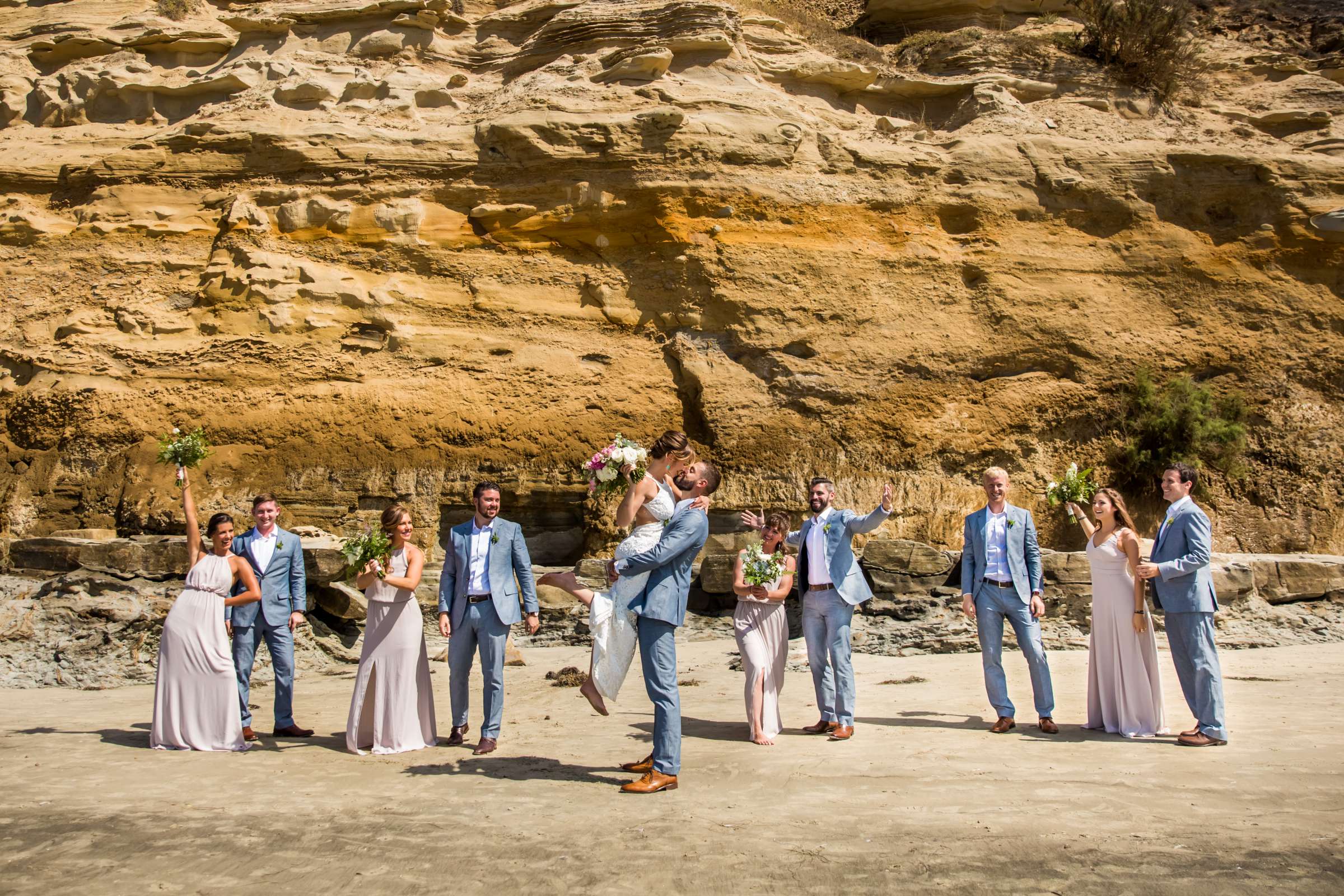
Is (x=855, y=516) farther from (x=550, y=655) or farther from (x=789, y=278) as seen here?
(x=789, y=278)


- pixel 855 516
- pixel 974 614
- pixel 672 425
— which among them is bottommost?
pixel 974 614

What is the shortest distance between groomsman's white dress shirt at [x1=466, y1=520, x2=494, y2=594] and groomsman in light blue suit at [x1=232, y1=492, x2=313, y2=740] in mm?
1377

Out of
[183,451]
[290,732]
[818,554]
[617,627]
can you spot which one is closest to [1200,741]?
[818,554]

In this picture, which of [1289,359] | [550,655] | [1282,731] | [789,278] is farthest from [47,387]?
[1289,359]

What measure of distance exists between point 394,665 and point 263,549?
5.26 ft

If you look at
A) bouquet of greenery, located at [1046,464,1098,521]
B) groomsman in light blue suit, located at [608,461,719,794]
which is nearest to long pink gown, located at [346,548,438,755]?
groomsman in light blue suit, located at [608,461,719,794]

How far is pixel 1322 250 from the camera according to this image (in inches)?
611

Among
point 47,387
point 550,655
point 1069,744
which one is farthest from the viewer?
point 47,387

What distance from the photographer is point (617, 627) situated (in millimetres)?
5594

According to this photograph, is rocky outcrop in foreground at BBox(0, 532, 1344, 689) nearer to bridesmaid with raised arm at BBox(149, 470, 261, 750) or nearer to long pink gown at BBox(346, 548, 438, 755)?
bridesmaid with raised arm at BBox(149, 470, 261, 750)

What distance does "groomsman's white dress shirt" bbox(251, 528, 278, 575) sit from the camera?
745cm

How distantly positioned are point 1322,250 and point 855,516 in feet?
41.1

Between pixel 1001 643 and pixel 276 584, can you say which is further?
pixel 276 584

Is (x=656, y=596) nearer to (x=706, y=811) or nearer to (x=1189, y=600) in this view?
(x=706, y=811)
